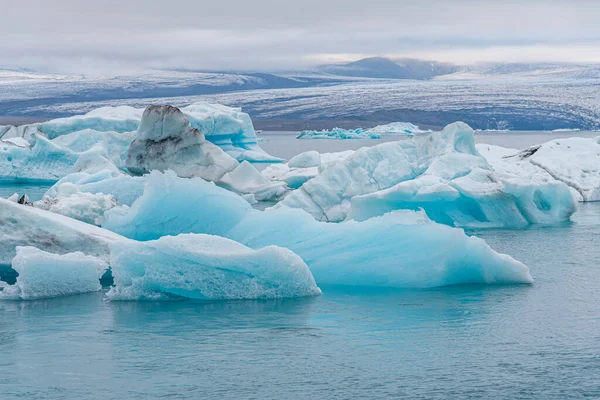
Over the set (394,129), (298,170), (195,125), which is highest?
(195,125)

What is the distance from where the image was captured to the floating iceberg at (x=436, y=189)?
9.60 metres

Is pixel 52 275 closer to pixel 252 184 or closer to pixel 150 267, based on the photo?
pixel 150 267

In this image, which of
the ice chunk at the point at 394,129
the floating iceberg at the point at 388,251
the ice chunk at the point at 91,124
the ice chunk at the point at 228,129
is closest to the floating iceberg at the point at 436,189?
the floating iceberg at the point at 388,251

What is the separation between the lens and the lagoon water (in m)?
4.10

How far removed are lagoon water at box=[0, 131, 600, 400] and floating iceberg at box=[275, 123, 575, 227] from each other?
316 centimetres

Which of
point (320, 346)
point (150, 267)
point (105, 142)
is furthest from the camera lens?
point (105, 142)

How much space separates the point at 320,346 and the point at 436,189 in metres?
5.01

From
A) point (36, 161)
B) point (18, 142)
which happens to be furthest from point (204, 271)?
point (18, 142)

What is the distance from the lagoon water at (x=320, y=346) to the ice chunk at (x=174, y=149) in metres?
7.81

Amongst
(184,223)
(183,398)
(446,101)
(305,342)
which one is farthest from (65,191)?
(446,101)

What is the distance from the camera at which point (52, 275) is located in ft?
19.7

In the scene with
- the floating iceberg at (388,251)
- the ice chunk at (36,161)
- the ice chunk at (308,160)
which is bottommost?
the ice chunk at (36,161)

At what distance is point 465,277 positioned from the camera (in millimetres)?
6574

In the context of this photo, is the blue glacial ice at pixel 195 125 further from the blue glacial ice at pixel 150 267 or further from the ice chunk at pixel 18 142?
the blue glacial ice at pixel 150 267
